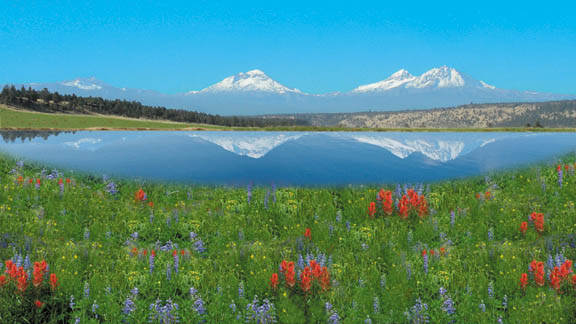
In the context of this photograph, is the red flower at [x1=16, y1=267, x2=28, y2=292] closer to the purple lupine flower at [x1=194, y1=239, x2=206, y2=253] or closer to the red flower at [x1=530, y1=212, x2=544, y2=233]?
the purple lupine flower at [x1=194, y1=239, x2=206, y2=253]

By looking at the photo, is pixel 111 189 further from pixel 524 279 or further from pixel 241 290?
pixel 524 279

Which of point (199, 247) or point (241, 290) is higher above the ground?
point (199, 247)

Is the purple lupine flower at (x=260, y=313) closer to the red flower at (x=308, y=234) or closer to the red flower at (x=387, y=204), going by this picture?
the red flower at (x=308, y=234)

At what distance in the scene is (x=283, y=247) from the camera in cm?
1141

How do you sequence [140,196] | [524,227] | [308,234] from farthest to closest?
[140,196]
[524,227]
[308,234]

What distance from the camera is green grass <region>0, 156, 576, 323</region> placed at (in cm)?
908

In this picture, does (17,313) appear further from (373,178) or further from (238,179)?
(373,178)

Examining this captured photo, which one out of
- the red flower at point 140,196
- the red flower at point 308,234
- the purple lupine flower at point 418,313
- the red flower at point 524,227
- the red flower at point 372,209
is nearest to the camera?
the purple lupine flower at point 418,313

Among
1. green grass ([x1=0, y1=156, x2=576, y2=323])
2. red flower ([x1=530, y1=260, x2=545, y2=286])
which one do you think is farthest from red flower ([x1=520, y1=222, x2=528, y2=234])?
red flower ([x1=530, y1=260, x2=545, y2=286])

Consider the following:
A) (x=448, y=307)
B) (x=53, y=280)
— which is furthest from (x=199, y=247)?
(x=448, y=307)

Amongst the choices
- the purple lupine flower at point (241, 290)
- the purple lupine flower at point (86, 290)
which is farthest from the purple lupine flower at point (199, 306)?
the purple lupine flower at point (86, 290)

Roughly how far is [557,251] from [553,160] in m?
9.73

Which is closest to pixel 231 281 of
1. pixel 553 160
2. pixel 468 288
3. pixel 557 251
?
pixel 468 288

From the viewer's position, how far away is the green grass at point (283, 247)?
908 centimetres
